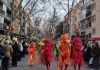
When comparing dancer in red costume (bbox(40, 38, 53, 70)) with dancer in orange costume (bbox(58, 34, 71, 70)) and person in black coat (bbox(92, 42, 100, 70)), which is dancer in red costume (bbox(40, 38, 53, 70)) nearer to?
dancer in orange costume (bbox(58, 34, 71, 70))

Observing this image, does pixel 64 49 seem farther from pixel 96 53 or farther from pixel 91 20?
pixel 91 20

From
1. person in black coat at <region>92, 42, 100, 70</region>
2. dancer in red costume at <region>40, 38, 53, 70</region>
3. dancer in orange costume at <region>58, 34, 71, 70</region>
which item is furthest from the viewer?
person in black coat at <region>92, 42, 100, 70</region>

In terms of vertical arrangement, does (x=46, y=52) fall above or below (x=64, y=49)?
below

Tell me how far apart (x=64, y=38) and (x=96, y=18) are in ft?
192

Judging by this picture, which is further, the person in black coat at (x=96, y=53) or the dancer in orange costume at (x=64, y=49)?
the person in black coat at (x=96, y=53)

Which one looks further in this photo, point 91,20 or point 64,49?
point 91,20

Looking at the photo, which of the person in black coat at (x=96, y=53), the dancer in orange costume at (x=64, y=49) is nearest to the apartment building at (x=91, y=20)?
the person in black coat at (x=96, y=53)

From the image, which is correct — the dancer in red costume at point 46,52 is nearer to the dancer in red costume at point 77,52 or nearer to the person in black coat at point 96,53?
the dancer in red costume at point 77,52

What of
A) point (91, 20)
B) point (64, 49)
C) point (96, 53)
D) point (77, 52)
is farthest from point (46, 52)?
point (91, 20)

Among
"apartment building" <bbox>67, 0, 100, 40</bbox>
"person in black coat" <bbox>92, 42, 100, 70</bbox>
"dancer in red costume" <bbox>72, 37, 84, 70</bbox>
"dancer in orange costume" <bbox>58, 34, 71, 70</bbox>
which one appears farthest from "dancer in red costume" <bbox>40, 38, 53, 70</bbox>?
"apartment building" <bbox>67, 0, 100, 40</bbox>

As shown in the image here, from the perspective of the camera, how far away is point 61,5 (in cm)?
6284

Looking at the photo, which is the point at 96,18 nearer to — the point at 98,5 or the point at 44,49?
the point at 98,5

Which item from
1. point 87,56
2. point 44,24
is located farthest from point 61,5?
point 44,24

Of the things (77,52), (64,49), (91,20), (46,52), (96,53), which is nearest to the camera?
(64,49)
